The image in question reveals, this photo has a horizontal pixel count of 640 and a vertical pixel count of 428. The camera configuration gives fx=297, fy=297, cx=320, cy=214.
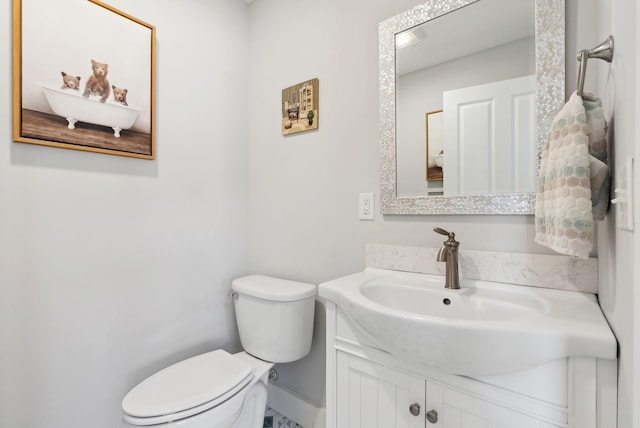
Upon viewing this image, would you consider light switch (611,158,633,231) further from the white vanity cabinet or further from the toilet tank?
the toilet tank

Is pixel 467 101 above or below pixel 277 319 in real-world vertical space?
above

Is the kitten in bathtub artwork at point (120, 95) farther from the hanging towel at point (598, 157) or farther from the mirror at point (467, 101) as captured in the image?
the hanging towel at point (598, 157)

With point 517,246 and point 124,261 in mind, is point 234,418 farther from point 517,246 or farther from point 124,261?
point 517,246

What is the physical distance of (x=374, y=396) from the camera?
2.94ft

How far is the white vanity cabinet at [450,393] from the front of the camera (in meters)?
0.60

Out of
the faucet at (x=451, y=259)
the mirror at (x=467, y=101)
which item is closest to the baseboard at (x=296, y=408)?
the faucet at (x=451, y=259)

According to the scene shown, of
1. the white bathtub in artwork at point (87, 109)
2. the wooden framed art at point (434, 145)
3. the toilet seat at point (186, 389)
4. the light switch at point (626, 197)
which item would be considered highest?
the white bathtub in artwork at point (87, 109)

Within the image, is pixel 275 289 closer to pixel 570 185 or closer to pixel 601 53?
pixel 570 185

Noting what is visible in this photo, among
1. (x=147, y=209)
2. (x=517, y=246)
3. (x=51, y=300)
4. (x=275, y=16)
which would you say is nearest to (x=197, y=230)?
(x=147, y=209)

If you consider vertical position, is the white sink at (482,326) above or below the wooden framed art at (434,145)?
below

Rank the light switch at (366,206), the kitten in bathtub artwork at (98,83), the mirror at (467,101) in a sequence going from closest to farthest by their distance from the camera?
the mirror at (467,101)
the kitten in bathtub artwork at (98,83)
the light switch at (366,206)

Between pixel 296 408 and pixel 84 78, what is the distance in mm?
1814

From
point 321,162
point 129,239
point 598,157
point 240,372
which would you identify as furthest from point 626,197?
point 129,239

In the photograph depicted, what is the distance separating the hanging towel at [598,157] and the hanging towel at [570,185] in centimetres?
3
